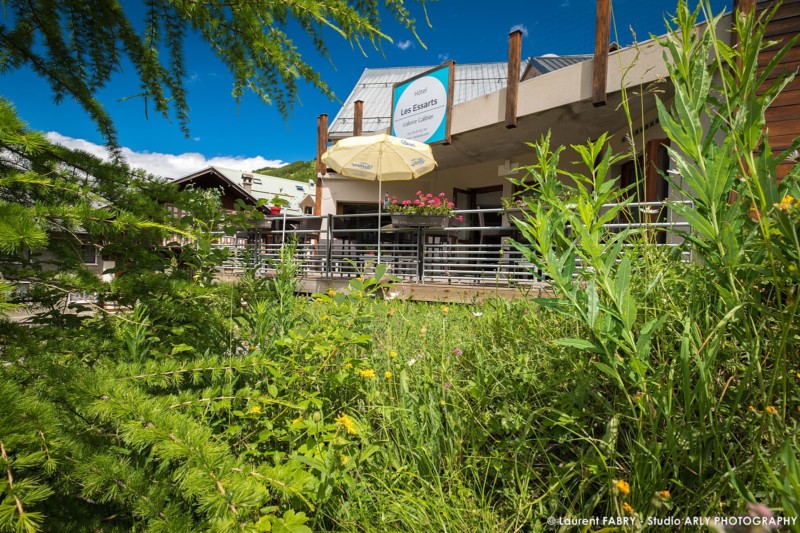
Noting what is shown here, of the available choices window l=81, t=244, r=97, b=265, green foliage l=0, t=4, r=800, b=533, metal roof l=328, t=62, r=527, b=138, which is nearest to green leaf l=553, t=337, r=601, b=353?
green foliage l=0, t=4, r=800, b=533

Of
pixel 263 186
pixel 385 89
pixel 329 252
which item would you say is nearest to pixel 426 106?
pixel 329 252

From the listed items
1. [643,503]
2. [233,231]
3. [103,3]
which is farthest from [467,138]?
[643,503]

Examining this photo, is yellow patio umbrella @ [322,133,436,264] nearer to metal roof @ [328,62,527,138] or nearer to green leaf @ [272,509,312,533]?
metal roof @ [328,62,527,138]

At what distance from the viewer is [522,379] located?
1.48 metres

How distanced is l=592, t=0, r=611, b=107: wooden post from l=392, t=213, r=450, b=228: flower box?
334cm

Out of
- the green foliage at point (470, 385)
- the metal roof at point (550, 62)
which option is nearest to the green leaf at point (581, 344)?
the green foliage at point (470, 385)

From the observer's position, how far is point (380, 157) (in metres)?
8.27

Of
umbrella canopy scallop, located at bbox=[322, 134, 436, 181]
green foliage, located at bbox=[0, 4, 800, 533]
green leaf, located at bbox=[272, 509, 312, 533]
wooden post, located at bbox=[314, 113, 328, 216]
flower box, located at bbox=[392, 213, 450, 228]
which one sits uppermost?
wooden post, located at bbox=[314, 113, 328, 216]

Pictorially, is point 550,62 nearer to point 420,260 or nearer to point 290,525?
point 420,260

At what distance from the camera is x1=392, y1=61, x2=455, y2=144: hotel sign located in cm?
940

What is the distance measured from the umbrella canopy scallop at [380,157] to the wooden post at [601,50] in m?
3.15

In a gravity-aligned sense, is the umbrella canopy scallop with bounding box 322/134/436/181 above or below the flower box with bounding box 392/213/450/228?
above

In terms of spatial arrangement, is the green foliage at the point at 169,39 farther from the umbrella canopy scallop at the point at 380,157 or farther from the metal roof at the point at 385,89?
the metal roof at the point at 385,89

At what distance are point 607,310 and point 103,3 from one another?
74.6 inches
